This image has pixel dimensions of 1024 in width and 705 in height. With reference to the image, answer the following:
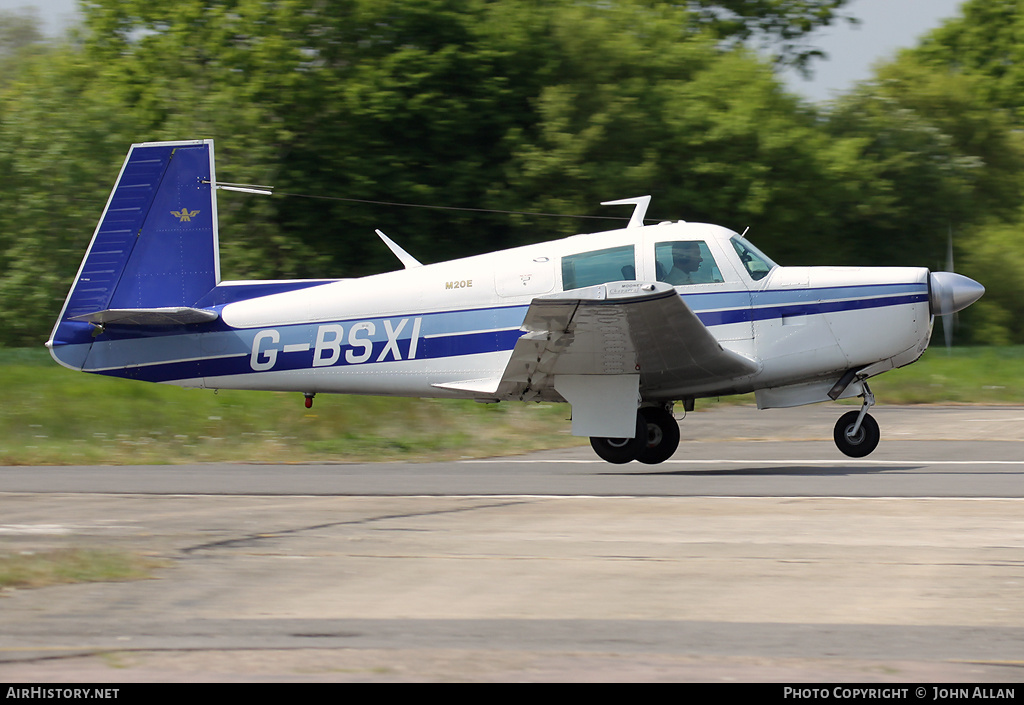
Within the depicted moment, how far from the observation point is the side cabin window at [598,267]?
10.5m

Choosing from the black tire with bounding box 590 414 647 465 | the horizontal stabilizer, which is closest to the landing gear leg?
the black tire with bounding box 590 414 647 465

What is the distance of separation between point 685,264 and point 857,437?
2.55 m

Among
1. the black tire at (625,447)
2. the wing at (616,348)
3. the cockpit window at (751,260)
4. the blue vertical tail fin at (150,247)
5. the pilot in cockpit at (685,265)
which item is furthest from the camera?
the blue vertical tail fin at (150,247)

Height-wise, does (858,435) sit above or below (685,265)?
below

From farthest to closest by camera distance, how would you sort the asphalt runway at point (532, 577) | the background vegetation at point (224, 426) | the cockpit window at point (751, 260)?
the background vegetation at point (224, 426) < the cockpit window at point (751, 260) < the asphalt runway at point (532, 577)

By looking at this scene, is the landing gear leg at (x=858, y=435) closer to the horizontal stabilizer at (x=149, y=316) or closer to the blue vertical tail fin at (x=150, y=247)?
the horizontal stabilizer at (x=149, y=316)

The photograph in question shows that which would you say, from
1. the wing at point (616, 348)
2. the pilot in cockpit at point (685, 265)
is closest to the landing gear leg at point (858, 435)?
the wing at point (616, 348)

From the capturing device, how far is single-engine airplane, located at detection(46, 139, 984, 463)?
1062cm

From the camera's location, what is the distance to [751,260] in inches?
427

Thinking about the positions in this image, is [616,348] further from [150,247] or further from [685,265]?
[150,247]

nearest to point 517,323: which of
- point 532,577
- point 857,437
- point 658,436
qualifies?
point 658,436
